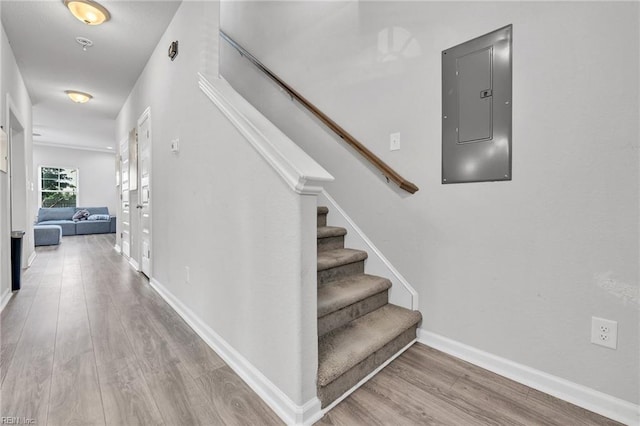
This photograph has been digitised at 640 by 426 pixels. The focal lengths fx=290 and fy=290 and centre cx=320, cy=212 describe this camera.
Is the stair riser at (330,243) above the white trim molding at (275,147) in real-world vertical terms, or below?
below

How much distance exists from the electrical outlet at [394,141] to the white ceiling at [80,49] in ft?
6.90

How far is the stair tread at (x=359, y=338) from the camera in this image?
1.32m

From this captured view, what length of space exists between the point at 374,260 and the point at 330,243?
0.35m

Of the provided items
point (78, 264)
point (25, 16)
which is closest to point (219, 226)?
point (25, 16)

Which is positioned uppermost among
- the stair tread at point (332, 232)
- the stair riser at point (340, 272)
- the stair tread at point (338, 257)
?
the stair tread at point (332, 232)

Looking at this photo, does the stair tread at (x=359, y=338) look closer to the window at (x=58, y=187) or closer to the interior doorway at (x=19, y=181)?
the interior doorway at (x=19, y=181)

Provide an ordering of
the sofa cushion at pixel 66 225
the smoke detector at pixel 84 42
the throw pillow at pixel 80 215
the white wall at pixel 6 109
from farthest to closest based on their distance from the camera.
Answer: the throw pillow at pixel 80 215, the sofa cushion at pixel 66 225, the smoke detector at pixel 84 42, the white wall at pixel 6 109

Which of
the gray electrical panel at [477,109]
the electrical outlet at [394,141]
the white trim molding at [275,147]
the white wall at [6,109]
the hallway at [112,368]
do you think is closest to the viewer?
the white trim molding at [275,147]

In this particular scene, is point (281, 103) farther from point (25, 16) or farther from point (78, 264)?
point (78, 264)

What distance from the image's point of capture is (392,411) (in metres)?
1.27

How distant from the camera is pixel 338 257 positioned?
1984mm

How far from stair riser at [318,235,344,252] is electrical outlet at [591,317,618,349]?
1466 mm

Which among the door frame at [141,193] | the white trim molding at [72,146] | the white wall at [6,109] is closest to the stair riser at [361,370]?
the door frame at [141,193]

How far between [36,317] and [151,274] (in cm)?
94
